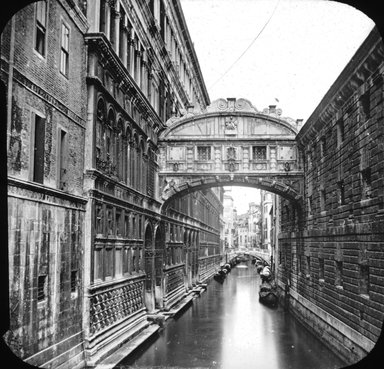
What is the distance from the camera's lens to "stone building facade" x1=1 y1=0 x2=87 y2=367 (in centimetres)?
1030

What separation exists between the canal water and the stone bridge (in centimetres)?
697

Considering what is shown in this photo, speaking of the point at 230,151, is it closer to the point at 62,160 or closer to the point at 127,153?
the point at 127,153

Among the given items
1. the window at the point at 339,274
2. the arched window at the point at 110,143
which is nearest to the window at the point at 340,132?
the window at the point at 339,274

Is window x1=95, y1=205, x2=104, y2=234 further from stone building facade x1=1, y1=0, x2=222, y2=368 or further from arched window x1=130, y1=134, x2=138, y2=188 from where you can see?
arched window x1=130, y1=134, x2=138, y2=188

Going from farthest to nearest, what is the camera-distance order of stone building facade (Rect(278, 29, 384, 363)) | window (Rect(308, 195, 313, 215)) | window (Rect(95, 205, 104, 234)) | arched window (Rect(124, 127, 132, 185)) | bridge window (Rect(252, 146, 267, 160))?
1. bridge window (Rect(252, 146, 267, 160))
2. window (Rect(308, 195, 313, 215))
3. arched window (Rect(124, 127, 132, 185))
4. window (Rect(95, 205, 104, 234))
5. stone building facade (Rect(278, 29, 384, 363))

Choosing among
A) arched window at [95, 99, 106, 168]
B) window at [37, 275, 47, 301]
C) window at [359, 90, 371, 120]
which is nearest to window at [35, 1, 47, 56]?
arched window at [95, 99, 106, 168]

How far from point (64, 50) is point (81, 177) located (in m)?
3.72

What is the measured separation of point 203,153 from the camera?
2684 centimetres

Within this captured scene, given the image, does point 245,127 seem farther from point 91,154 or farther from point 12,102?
point 12,102

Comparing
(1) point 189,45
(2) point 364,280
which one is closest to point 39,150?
(2) point 364,280

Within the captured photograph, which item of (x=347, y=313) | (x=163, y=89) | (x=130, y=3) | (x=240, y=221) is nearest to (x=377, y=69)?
(x=347, y=313)

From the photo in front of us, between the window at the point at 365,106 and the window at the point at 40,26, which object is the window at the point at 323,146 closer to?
the window at the point at 365,106

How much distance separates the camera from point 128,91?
19578mm

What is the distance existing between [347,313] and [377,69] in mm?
8148
